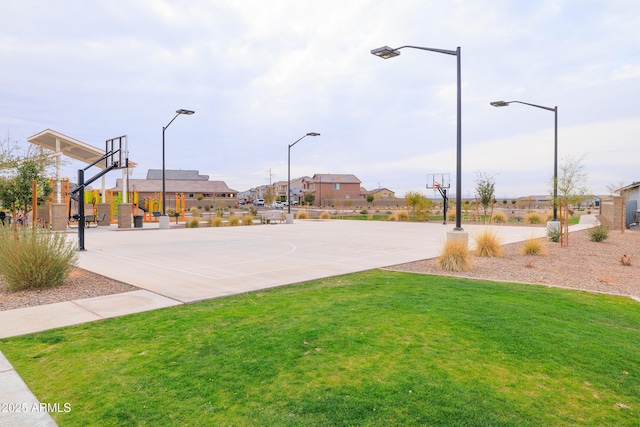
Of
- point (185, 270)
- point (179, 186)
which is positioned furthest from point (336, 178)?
point (185, 270)

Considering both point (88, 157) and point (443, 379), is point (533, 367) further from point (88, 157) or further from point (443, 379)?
point (88, 157)

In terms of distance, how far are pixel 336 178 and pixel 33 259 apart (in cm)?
9969

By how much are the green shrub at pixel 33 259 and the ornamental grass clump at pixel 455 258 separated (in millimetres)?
8892

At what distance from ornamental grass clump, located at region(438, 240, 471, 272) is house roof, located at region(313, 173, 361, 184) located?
92593mm

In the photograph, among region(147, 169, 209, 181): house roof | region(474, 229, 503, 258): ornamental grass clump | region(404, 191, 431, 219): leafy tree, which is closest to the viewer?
region(474, 229, 503, 258): ornamental grass clump

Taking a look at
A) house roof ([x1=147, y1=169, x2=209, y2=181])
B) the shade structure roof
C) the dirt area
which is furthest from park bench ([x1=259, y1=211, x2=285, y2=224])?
house roof ([x1=147, y1=169, x2=209, y2=181])

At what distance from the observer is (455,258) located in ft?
36.4

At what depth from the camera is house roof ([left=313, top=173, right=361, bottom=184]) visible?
105 metres

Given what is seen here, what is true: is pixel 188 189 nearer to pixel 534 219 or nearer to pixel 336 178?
pixel 336 178

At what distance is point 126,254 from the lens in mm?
14266

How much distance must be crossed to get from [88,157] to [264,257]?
95.4ft

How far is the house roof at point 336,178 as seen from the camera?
10481 centimetres

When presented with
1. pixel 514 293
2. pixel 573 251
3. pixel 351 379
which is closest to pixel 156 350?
pixel 351 379

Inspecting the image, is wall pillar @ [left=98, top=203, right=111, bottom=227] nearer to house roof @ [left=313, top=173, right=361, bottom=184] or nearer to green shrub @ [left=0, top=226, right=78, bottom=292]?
green shrub @ [left=0, top=226, right=78, bottom=292]
